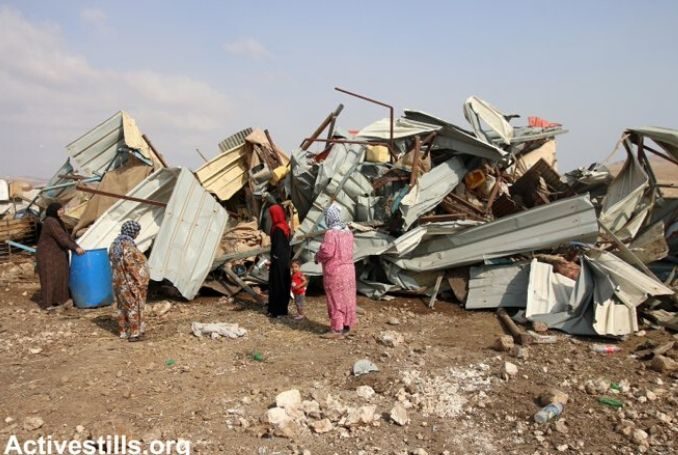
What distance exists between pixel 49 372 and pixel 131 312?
1.05 metres

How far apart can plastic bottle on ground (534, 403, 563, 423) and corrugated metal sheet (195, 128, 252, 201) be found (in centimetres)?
625

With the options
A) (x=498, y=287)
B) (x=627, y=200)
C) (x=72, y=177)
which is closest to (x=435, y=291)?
(x=498, y=287)

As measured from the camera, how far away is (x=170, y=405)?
3.99 meters

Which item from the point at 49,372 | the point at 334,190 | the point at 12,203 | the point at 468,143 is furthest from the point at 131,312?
the point at 12,203

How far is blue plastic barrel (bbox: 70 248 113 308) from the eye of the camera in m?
6.80

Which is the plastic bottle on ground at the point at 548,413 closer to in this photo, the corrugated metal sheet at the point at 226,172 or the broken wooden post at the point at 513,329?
the broken wooden post at the point at 513,329

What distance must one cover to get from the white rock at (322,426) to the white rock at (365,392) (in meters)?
0.55

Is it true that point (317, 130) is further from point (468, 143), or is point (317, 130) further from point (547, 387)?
point (547, 387)

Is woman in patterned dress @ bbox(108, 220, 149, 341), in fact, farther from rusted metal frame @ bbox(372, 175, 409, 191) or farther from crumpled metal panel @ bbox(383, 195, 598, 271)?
rusted metal frame @ bbox(372, 175, 409, 191)

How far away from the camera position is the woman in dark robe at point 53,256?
267 inches

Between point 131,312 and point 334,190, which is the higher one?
point 334,190

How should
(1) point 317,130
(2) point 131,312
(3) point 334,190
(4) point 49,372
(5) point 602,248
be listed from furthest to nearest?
1. (1) point 317,130
2. (3) point 334,190
3. (5) point 602,248
4. (2) point 131,312
5. (4) point 49,372

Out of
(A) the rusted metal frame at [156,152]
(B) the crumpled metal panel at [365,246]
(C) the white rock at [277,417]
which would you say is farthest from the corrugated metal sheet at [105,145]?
(C) the white rock at [277,417]

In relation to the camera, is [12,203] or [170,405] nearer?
[170,405]
